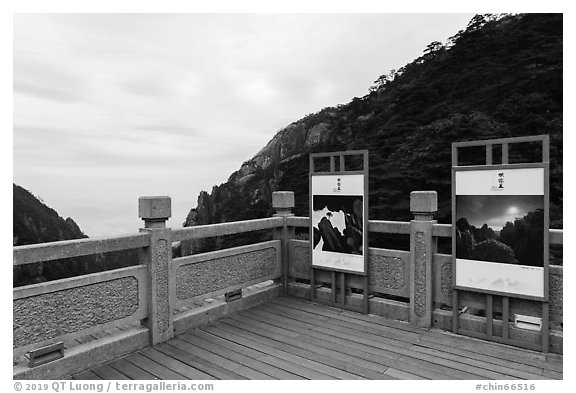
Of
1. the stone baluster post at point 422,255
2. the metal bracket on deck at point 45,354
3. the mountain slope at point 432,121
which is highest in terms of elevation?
the mountain slope at point 432,121

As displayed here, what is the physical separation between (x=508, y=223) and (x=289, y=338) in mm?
2557

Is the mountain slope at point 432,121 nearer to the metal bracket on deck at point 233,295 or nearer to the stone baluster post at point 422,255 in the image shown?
the stone baluster post at point 422,255

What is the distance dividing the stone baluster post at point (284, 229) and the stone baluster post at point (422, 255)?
1.91 m

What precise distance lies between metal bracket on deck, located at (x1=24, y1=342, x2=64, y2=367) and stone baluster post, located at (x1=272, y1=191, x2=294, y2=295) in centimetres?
311

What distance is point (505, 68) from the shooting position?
17719 millimetres

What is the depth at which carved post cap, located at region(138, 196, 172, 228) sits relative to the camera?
13.7ft

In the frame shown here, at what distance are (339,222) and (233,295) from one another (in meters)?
1.68

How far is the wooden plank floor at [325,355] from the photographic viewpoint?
11.5 feet

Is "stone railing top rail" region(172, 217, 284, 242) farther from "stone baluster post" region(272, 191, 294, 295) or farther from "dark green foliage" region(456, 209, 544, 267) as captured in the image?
"dark green foliage" region(456, 209, 544, 267)

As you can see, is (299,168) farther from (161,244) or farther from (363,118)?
(161,244)

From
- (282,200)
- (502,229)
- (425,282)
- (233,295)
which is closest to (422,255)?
(425,282)

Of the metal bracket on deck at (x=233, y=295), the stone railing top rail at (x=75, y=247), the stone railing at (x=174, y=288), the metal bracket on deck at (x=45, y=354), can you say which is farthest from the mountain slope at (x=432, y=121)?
the metal bracket on deck at (x=45, y=354)

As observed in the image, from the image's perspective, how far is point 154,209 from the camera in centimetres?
418

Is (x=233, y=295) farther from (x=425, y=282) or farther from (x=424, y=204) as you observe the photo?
(x=424, y=204)
